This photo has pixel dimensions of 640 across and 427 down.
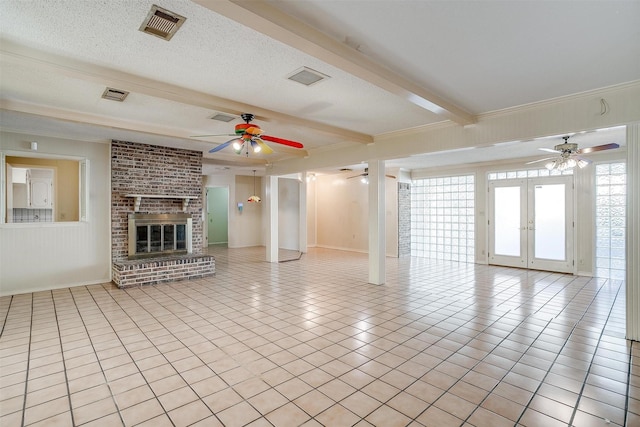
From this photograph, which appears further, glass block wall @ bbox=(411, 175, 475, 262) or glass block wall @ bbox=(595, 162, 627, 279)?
glass block wall @ bbox=(411, 175, 475, 262)

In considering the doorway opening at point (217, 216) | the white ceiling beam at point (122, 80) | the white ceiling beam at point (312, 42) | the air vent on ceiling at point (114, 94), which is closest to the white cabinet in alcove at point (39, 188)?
the air vent on ceiling at point (114, 94)

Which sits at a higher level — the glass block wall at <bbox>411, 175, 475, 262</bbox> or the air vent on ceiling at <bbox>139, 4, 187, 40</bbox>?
the air vent on ceiling at <bbox>139, 4, 187, 40</bbox>

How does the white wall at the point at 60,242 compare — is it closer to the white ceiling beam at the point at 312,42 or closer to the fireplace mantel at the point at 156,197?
the fireplace mantel at the point at 156,197

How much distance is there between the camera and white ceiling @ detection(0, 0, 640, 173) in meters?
2.16

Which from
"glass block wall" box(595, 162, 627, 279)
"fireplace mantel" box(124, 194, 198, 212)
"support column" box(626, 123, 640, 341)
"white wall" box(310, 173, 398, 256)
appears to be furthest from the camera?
"white wall" box(310, 173, 398, 256)

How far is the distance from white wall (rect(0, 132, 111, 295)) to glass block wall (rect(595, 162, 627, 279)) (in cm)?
1006

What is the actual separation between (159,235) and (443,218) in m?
7.55

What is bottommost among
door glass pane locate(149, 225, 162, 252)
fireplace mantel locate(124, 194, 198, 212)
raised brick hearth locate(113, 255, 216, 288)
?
raised brick hearth locate(113, 255, 216, 288)

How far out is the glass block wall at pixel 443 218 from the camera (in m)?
8.66

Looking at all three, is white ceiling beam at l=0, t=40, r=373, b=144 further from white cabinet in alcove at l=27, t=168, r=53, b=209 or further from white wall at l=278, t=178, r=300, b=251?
white wall at l=278, t=178, r=300, b=251

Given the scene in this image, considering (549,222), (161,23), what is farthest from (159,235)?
(549,222)

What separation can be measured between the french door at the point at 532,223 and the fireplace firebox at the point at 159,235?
24.8 feet

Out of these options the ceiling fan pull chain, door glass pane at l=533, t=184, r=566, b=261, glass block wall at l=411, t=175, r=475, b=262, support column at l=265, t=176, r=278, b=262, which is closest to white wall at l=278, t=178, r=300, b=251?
support column at l=265, t=176, r=278, b=262

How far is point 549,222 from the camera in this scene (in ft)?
23.5
